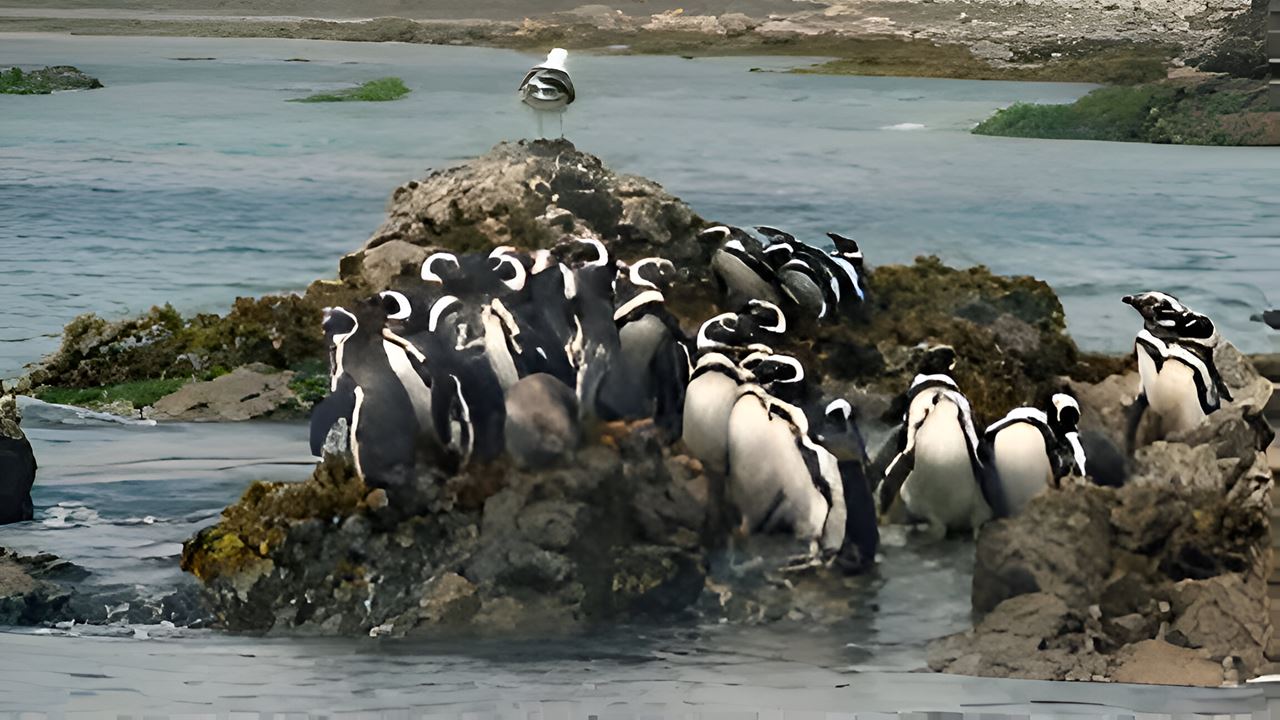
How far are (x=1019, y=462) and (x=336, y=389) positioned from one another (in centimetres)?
188

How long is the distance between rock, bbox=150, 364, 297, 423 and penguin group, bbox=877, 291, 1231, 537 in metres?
2.71

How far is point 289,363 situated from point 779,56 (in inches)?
93.7

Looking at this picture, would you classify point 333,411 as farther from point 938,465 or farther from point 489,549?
point 938,465

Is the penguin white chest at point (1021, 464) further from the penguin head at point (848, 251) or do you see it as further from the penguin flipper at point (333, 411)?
the penguin flipper at point (333, 411)

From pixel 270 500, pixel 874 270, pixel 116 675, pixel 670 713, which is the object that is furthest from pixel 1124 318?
pixel 116 675

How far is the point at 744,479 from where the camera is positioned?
446 cm

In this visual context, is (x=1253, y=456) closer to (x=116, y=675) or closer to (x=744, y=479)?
(x=744, y=479)

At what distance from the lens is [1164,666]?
13.8ft

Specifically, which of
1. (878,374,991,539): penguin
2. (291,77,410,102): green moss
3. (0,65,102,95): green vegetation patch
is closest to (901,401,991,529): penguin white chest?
(878,374,991,539): penguin

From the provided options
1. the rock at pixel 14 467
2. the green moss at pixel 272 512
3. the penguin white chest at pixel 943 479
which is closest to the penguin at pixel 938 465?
the penguin white chest at pixel 943 479

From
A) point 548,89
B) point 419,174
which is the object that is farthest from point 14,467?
point 548,89

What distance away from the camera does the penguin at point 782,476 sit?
439 cm

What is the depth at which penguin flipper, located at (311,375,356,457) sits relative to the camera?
4.51 m

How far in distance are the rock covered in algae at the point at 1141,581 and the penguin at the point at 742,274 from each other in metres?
1.28
